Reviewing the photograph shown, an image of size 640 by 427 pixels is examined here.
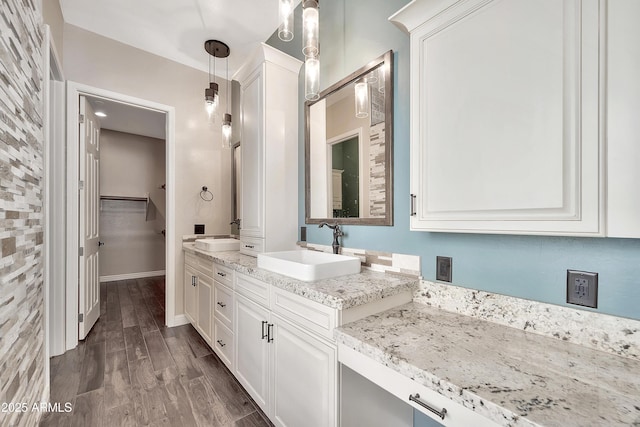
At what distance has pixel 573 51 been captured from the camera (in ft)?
2.58

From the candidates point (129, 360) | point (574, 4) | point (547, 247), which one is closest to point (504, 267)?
point (547, 247)

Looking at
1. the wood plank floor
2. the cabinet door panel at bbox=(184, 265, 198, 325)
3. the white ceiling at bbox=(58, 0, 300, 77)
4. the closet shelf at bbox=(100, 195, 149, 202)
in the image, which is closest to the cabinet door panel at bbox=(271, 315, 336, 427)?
the wood plank floor

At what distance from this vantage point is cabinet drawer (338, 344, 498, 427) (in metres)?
0.69

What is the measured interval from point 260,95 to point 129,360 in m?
2.41

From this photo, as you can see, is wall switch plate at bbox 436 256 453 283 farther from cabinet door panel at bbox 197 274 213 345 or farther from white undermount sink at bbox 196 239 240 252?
white undermount sink at bbox 196 239 240 252

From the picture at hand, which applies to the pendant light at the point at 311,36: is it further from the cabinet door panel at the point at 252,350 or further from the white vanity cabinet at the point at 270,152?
the cabinet door panel at the point at 252,350

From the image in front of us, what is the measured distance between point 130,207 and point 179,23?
3.86 metres

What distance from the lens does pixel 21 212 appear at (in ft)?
4.21

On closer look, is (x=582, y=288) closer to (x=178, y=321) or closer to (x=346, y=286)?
(x=346, y=286)

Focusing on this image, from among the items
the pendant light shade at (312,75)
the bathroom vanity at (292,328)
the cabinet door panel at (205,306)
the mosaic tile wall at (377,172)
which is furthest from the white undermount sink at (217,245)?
the pendant light shade at (312,75)

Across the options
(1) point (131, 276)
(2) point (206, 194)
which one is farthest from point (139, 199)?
(2) point (206, 194)

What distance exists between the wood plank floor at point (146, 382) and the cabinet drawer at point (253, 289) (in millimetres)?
703

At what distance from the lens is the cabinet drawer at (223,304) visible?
192cm

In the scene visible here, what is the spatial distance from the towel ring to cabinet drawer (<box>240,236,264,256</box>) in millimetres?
1170
